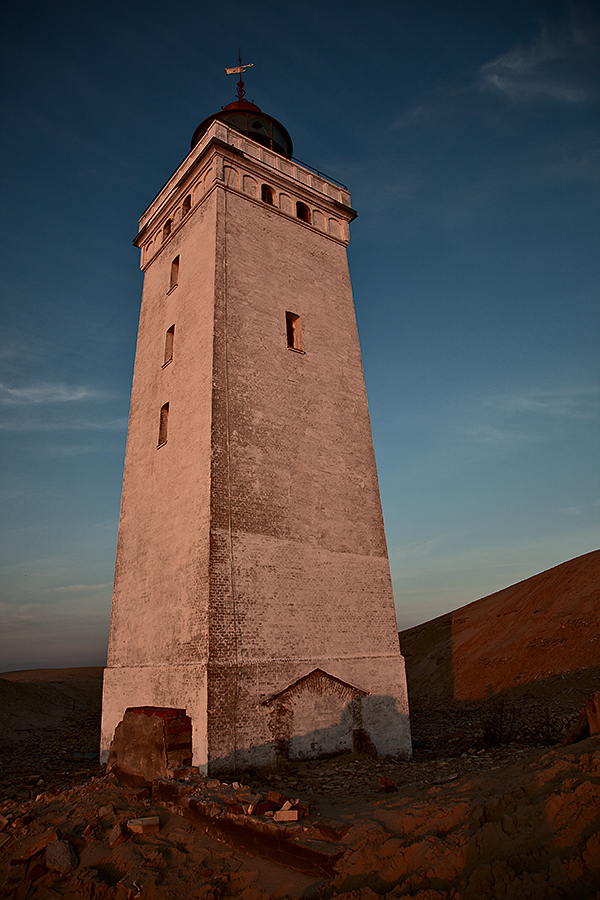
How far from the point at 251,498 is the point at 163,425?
3.71 metres

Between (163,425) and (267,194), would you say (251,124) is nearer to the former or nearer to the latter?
(267,194)

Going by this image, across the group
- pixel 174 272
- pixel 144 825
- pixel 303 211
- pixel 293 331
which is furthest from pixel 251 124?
pixel 144 825

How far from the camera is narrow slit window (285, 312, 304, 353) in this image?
1424 cm

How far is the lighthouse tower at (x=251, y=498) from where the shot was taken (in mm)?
10250

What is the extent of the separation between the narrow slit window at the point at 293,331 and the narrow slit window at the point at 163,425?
11.9ft

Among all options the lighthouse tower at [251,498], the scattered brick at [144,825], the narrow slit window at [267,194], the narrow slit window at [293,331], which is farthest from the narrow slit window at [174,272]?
the scattered brick at [144,825]

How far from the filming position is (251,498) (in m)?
11.4

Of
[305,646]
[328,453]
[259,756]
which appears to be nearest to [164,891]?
[259,756]

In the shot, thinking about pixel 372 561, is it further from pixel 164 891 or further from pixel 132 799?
pixel 164 891

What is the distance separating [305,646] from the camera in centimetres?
1100

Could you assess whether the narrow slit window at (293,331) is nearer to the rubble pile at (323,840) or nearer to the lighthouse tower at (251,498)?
the lighthouse tower at (251,498)

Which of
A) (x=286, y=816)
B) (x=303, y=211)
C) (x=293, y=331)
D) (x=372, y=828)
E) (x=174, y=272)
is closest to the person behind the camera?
(x=372, y=828)

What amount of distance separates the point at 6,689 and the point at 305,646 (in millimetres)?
20760

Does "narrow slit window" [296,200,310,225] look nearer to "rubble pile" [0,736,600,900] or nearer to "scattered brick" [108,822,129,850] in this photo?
"rubble pile" [0,736,600,900]
